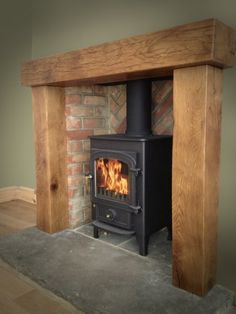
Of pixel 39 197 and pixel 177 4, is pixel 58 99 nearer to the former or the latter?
pixel 39 197

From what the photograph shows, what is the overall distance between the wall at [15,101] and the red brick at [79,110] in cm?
100

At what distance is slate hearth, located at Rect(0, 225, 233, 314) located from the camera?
4.77 ft

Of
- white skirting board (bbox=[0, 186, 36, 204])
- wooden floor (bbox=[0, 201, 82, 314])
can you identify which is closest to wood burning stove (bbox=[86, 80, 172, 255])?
wooden floor (bbox=[0, 201, 82, 314])

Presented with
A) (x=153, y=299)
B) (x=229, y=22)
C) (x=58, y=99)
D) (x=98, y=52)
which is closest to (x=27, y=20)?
(x=58, y=99)

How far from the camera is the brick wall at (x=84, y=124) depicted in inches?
90.5

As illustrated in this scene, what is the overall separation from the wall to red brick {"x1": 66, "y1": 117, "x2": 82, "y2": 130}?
1.00 metres

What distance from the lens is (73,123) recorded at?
230cm

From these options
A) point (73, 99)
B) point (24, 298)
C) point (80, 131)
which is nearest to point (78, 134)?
point (80, 131)

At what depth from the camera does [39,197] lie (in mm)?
2309

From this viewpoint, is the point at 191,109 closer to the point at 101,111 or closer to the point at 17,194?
the point at 101,111

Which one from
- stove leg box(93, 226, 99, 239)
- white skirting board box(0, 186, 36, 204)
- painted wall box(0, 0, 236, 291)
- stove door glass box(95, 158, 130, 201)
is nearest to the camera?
painted wall box(0, 0, 236, 291)

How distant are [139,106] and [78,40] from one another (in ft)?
2.59

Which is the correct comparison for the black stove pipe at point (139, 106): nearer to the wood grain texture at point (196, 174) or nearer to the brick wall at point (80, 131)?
the brick wall at point (80, 131)

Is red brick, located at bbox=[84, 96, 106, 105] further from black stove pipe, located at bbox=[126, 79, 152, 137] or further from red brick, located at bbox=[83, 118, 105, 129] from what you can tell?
black stove pipe, located at bbox=[126, 79, 152, 137]
